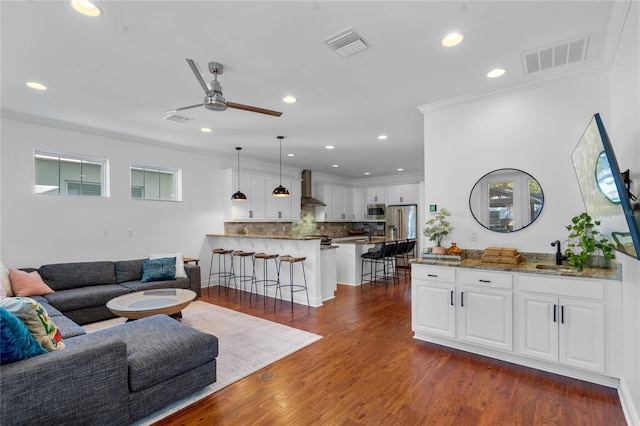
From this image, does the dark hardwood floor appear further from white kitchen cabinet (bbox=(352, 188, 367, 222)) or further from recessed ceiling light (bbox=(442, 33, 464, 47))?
white kitchen cabinet (bbox=(352, 188, 367, 222))

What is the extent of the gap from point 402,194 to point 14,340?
875 centimetres

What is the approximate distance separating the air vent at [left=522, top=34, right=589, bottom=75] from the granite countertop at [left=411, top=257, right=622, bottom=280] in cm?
182

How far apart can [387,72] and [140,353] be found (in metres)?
3.17

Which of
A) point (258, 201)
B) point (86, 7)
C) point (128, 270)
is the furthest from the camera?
point (258, 201)

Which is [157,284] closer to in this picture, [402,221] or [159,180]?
[159,180]

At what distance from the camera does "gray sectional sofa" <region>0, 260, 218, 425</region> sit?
1.64 meters

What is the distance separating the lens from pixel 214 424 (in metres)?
2.10

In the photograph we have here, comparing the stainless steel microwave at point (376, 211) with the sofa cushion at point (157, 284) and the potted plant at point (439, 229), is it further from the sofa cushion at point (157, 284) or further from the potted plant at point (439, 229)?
the sofa cushion at point (157, 284)

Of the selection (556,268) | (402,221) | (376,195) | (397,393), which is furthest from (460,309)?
(376,195)

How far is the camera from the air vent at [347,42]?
234 centimetres

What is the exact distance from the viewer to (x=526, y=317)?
2.81 metres

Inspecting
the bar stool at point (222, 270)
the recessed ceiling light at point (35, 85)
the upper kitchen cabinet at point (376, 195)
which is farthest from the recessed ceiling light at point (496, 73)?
the upper kitchen cabinet at point (376, 195)

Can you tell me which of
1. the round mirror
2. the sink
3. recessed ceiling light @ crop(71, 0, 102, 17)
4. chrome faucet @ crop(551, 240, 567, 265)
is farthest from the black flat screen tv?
recessed ceiling light @ crop(71, 0, 102, 17)

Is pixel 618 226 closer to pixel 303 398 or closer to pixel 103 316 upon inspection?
pixel 303 398
